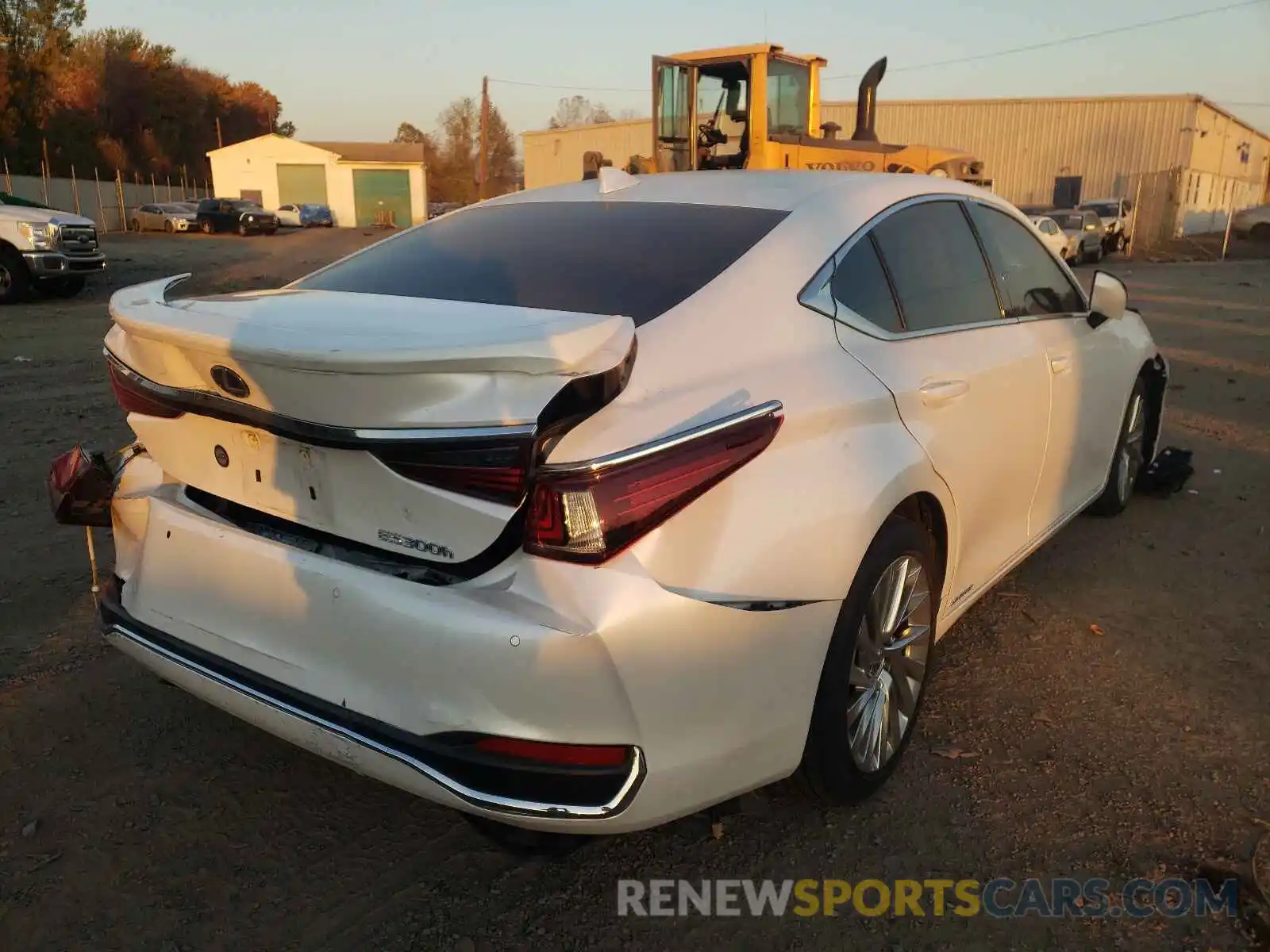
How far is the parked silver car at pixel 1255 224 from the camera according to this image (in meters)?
34.8

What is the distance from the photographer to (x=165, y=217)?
39.7m

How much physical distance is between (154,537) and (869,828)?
6.72ft

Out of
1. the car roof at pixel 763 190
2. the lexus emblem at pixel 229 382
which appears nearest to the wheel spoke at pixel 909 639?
the car roof at pixel 763 190

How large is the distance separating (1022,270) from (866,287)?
1354 mm

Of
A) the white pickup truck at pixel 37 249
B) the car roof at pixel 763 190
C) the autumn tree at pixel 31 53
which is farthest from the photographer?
the autumn tree at pixel 31 53

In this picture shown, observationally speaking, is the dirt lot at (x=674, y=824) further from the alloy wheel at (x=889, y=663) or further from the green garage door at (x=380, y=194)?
the green garage door at (x=380, y=194)

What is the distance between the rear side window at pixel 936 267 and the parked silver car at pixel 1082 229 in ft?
78.2

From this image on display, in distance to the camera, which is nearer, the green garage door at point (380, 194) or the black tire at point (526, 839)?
the black tire at point (526, 839)

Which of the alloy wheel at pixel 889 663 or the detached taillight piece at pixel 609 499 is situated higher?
the detached taillight piece at pixel 609 499

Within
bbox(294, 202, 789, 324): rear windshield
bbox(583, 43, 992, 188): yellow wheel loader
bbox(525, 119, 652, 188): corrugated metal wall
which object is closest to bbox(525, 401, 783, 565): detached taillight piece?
bbox(294, 202, 789, 324): rear windshield

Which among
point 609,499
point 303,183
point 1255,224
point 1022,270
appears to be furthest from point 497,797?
point 303,183

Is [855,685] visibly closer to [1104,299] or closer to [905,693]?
[905,693]

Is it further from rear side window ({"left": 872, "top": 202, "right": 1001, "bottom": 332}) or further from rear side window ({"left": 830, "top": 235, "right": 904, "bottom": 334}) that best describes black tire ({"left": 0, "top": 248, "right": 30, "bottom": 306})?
rear side window ({"left": 830, "top": 235, "right": 904, "bottom": 334})

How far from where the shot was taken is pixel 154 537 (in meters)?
2.54
